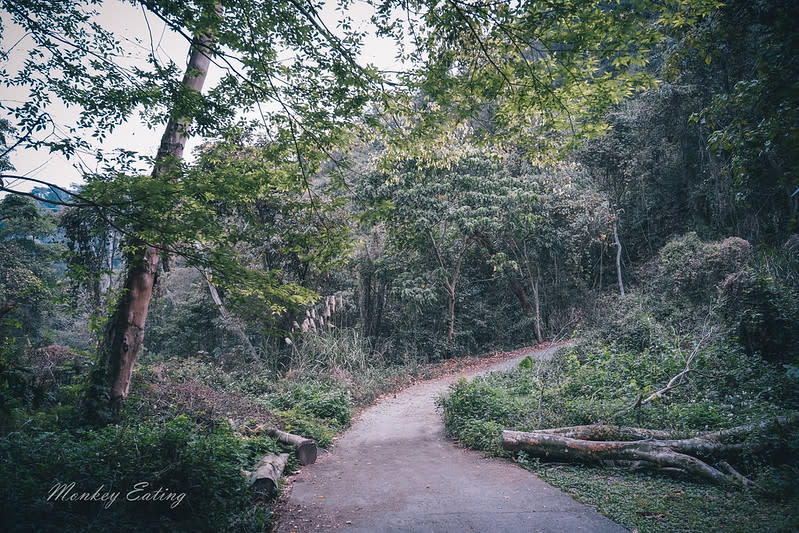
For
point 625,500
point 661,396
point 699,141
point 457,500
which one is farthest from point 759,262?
point 457,500

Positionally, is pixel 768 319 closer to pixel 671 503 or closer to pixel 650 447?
pixel 650 447

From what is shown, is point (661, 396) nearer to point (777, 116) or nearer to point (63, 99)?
point (777, 116)

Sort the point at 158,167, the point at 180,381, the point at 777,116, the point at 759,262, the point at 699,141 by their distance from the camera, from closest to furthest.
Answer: the point at 777,116 < the point at 158,167 < the point at 180,381 < the point at 759,262 < the point at 699,141

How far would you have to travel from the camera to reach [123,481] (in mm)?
3041

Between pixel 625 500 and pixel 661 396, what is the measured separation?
267 centimetres

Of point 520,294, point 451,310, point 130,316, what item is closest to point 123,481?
point 130,316

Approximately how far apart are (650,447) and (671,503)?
0.90 meters

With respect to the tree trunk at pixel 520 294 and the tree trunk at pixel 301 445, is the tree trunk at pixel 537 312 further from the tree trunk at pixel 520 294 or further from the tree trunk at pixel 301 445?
the tree trunk at pixel 301 445

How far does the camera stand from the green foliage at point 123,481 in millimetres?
2613

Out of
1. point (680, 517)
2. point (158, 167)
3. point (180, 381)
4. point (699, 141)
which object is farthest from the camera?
point (699, 141)

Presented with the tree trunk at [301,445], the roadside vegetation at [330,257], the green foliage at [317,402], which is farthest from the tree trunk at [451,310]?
the tree trunk at [301,445]

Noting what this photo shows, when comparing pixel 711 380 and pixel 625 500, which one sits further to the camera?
pixel 711 380

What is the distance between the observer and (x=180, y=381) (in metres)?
7.52

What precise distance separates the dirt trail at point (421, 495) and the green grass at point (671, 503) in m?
0.20
